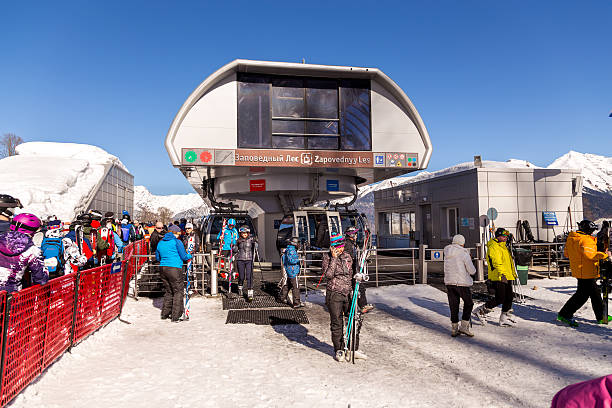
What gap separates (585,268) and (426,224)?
14.8m

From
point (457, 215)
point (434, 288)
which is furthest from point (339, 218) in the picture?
point (457, 215)

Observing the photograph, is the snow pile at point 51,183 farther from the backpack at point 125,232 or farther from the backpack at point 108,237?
the backpack at point 108,237

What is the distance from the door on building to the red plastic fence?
17492 mm

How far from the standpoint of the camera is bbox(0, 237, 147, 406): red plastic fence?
3.91 m

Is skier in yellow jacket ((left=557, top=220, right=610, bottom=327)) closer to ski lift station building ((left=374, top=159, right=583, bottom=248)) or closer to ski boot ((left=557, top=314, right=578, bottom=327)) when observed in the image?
ski boot ((left=557, top=314, right=578, bottom=327))

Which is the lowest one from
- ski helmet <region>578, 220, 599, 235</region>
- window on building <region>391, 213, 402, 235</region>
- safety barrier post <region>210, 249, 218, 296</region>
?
safety barrier post <region>210, 249, 218, 296</region>

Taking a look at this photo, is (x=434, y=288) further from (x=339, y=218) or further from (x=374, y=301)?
(x=339, y=218)

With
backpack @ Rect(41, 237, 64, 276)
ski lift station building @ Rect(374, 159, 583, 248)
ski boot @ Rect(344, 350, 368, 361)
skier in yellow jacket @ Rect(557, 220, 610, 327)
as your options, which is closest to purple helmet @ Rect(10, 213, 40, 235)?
backpack @ Rect(41, 237, 64, 276)

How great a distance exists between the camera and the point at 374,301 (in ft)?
31.8

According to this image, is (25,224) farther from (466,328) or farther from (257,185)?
(257,185)

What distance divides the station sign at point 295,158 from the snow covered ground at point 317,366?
566 centimetres

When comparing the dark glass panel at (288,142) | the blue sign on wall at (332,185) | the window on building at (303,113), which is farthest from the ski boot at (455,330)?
the blue sign on wall at (332,185)

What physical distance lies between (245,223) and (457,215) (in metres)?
10.6

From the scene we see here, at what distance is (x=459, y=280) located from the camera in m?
6.54
